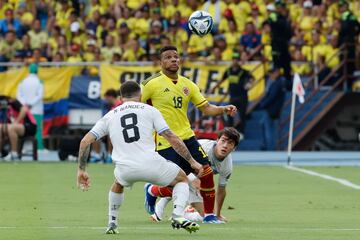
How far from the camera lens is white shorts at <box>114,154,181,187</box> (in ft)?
43.4

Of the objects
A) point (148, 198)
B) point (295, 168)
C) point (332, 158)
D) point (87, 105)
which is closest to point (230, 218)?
point (148, 198)

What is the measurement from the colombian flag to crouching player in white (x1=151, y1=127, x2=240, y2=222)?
18.3 m

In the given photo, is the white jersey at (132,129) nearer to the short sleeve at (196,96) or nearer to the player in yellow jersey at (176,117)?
the player in yellow jersey at (176,117)

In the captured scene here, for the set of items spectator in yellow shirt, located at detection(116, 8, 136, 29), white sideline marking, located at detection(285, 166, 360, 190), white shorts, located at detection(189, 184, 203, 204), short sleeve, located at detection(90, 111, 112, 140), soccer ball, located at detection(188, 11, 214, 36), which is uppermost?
spectator in yellow shirt, located at detection(116, 8, 136, 29)

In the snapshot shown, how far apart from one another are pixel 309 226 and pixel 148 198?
7.18ft

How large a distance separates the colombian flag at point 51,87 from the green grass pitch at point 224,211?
740 cm

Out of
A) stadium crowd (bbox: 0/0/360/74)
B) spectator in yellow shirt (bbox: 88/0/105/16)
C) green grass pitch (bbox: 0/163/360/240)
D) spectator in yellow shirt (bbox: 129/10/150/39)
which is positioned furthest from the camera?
spectator in yellow shirt (bbox: 88/0/105/16)

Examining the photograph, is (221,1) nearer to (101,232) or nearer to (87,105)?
(87,105)

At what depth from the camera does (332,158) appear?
3109 cm

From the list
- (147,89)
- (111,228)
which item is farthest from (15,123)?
(111,228)

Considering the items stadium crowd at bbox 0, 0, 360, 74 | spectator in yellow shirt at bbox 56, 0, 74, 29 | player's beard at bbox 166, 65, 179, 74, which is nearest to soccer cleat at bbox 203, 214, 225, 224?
player's beard at bbox 166, 65, 179, 74

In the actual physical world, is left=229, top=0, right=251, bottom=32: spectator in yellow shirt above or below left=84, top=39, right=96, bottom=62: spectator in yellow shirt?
above

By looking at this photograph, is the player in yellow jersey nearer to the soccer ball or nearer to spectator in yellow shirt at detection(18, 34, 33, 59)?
the soccer ball

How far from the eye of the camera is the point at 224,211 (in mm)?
17203
